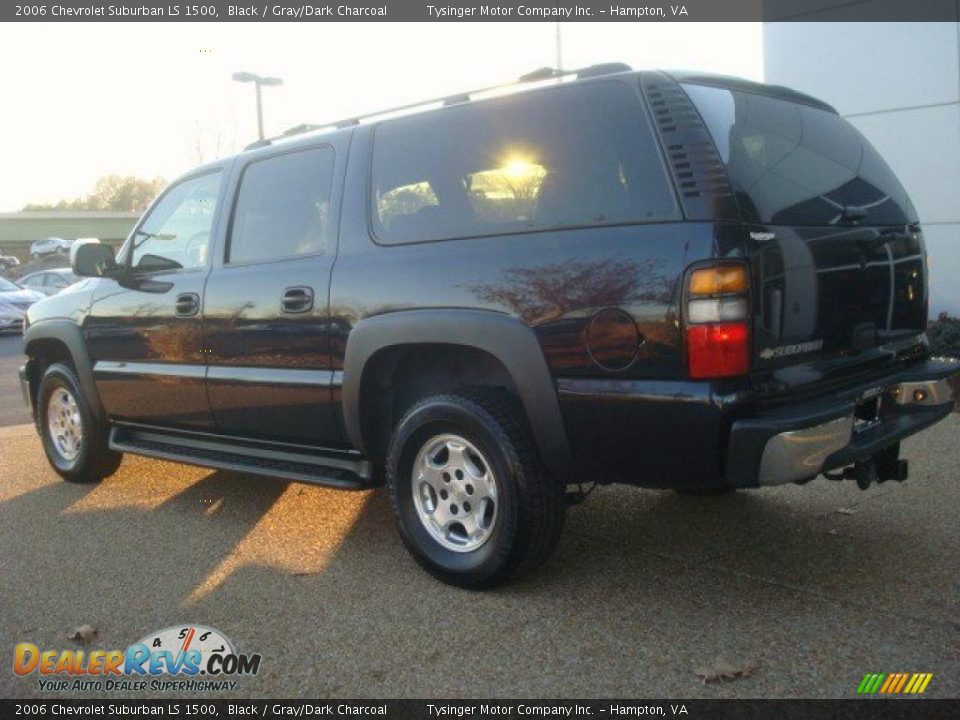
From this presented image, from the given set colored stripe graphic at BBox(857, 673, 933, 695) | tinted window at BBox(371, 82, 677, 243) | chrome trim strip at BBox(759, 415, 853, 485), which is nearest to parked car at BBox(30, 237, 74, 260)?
tinted window at BBox(371, 82, 677, 243)

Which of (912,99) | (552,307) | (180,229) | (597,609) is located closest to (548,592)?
(597,609)

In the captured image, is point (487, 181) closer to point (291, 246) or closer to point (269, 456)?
point (291, 246)

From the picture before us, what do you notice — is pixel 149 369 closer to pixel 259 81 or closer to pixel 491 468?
pixel 491 468

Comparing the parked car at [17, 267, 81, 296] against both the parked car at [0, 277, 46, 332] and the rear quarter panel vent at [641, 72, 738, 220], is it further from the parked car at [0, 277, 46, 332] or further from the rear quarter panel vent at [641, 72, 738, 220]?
the rear quarter panel vent at [641, 72, 738, 220]

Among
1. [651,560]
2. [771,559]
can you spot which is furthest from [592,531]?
[771,559]

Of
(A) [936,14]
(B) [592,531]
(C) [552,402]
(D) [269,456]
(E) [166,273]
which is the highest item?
(A) [936,14]

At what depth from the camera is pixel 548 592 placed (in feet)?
12.8

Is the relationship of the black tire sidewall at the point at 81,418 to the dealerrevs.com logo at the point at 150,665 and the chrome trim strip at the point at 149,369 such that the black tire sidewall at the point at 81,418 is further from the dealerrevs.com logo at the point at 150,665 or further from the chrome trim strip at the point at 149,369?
the dealerrevs.com logo at the point at 150,665

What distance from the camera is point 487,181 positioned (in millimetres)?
3982

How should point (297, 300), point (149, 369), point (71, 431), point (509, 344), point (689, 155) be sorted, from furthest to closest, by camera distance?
point (71, 431) < point (149, 369) < point (297, 300) < point (509, 344) < point (689, 155)

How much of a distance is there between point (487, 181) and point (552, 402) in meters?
1.00

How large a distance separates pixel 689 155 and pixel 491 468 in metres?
1.40

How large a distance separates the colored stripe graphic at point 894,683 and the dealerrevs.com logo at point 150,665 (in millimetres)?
1974

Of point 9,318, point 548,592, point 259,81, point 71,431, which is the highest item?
point 259,81
